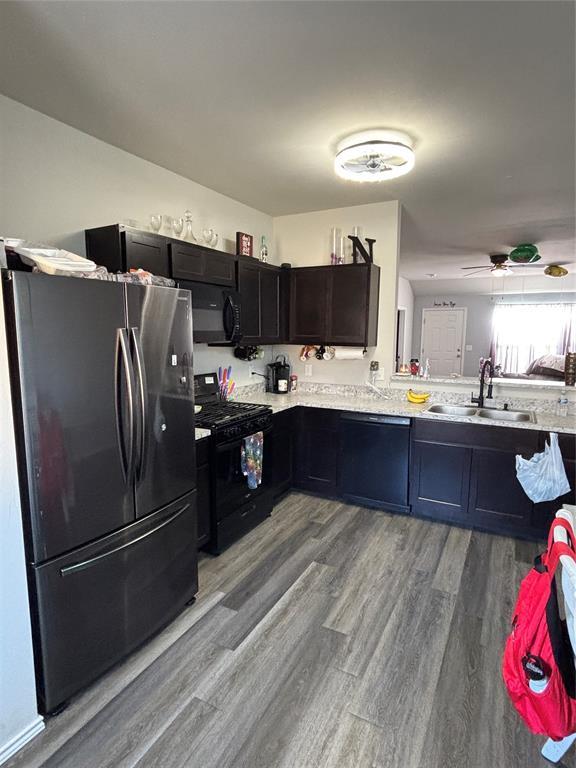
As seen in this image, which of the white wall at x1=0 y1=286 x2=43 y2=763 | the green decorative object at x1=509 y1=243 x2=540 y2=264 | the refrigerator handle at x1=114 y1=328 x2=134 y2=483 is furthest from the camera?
the green decorative object at x1=509 y1=243 x2=540 y2=264

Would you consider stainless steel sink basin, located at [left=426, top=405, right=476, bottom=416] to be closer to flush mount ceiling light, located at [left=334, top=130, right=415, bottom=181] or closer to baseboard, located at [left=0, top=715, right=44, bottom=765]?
flush mount ceiling light, located at [left=334, top=130, right=415, bottom=181]

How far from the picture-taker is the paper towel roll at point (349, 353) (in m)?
3.99

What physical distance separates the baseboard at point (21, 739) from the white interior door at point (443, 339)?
357 inches

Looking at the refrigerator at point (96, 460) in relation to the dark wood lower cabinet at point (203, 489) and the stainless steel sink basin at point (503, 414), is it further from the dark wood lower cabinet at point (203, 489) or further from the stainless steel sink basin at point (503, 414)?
the stainless steel sink basin at point (503, 414)

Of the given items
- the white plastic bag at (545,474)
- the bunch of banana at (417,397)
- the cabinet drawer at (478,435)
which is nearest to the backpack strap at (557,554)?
the white plastic bag at (545,474)

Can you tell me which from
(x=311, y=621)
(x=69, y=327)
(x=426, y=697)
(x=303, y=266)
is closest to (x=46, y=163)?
(x=69, y=327)

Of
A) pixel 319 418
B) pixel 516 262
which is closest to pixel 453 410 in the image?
pixel 319 418

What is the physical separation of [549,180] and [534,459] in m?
2.13

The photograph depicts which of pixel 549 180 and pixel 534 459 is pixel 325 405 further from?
pixel 549 180

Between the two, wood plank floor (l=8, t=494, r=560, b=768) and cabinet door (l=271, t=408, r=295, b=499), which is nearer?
wood plank floor (l=8, t=494, r=560, b=768)

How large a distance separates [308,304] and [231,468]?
1788 mm

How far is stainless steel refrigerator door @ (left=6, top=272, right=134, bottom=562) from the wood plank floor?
72 cm

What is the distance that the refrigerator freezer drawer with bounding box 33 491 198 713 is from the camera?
1.62 metres

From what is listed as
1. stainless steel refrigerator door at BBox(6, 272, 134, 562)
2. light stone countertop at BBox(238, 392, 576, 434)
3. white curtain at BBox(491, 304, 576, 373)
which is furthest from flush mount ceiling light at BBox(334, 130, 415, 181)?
white curtain at BBox(491, 304, 576, 373)
